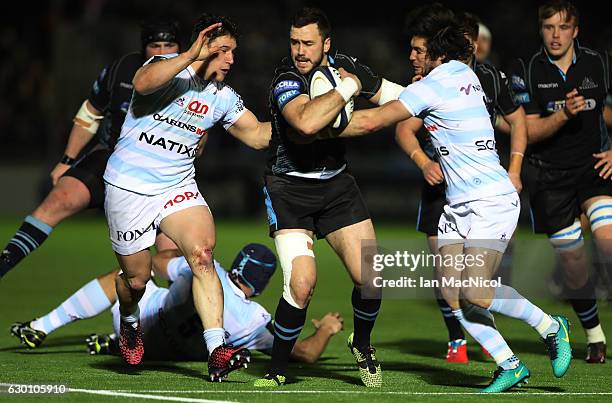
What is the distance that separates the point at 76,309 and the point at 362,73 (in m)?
2.76

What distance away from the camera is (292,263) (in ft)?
23.5

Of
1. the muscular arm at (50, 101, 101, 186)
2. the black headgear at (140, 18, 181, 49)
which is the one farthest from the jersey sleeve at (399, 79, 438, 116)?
the muscular arm at (50, 101, 101, 186)

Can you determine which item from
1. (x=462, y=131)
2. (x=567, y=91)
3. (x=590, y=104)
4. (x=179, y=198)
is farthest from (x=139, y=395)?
(x=590, y=104)

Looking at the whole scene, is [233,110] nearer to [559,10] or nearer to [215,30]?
[215,30]

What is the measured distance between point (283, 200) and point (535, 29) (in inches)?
615

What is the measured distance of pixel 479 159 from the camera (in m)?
7.17

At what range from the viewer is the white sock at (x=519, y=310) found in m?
7.09

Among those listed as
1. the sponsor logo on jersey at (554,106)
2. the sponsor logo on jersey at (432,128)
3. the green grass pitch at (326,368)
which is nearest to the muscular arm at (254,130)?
the sponsor logo on jersey at (432,128)

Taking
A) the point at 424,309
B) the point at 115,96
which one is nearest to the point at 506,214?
the point at 115,96

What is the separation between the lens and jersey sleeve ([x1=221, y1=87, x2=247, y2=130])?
300 inches

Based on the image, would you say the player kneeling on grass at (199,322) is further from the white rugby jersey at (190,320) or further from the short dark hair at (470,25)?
the short dark hair at (470,25)

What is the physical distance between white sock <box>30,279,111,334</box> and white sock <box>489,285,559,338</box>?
2980 millimetres

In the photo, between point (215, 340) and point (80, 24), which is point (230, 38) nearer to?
point (215, 340)

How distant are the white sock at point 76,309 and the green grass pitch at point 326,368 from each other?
192 mm
